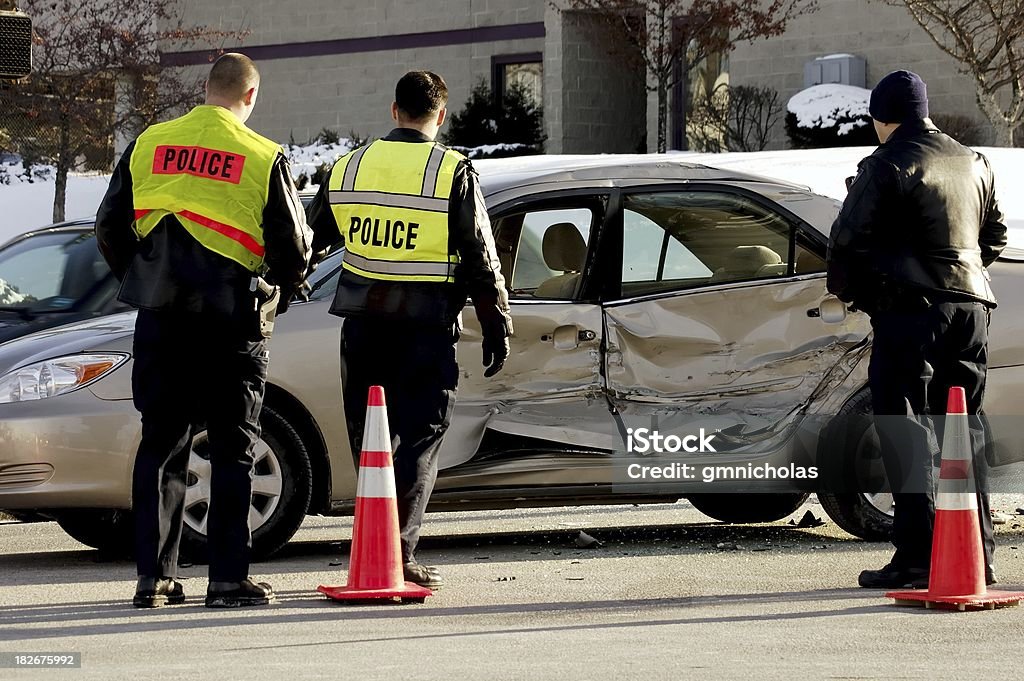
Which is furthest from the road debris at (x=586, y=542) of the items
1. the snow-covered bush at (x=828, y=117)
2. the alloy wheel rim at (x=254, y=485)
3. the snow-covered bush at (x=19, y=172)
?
the snow-covered bush at (x=19, y=172)

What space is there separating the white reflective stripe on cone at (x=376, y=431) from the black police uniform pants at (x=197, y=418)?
0.40 metres

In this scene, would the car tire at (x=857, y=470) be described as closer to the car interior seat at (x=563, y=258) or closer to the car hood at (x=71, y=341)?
the car interior seat at (x=563, y=258)

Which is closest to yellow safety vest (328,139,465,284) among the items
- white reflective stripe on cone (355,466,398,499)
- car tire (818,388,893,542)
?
white reflective stripe on cone (355,466,398,499)

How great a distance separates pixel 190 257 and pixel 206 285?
0.37 feet

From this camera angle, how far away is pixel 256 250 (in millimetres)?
6398

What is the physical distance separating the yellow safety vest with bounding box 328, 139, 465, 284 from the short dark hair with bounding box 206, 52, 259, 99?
0.51 metres

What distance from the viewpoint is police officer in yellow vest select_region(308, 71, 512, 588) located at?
22.0 feet

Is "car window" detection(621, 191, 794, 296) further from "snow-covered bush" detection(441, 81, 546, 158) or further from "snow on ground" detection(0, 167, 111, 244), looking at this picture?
"snow on ground" detection(0, 167, 111, 244)

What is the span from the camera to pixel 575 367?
7.76m

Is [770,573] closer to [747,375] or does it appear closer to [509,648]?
[747,375]

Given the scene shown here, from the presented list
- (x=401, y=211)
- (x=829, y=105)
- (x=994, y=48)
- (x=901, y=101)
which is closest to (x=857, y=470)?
(x=901, y=101)

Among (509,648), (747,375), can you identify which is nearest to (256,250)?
(509,648)

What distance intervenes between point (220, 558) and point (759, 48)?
20476 millimetres

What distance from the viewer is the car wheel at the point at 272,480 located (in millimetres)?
7441
